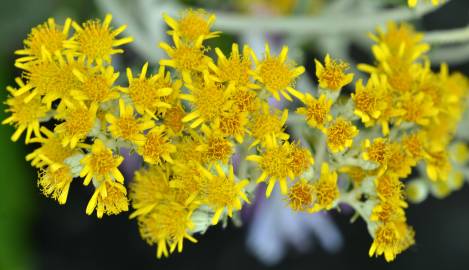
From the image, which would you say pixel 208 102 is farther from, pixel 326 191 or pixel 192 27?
pixel 326 191

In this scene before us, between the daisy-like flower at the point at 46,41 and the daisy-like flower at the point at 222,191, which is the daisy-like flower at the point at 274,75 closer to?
the daisy-like flower at the point at 222,191

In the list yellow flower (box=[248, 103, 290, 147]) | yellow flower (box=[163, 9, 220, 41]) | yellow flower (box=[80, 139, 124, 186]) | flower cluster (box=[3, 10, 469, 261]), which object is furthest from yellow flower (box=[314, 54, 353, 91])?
yellow flower (box=[80, 139, 124, 186])

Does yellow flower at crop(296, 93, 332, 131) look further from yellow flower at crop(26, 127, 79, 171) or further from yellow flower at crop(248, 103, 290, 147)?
yellow flower at crop(26, 127, 79, 171)

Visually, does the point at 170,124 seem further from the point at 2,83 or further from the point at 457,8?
the point at 457,8

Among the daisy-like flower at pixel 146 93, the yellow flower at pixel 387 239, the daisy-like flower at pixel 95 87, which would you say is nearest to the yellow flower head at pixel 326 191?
the yellow flower at pixel 387 239

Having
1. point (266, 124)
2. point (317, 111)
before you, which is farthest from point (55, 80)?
point (317, 111)
